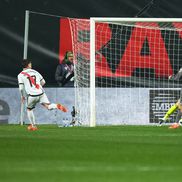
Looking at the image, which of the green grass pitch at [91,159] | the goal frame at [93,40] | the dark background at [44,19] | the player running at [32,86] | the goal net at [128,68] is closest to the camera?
the green grass pitch at [91,159]

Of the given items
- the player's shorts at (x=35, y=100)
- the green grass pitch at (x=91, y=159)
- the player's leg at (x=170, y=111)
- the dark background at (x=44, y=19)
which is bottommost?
the green grass pitch at (x=91, y=159)

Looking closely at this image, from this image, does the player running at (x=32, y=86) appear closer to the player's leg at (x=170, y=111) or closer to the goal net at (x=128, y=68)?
the goal net at (x=128, y=68)

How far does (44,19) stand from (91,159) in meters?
15.7

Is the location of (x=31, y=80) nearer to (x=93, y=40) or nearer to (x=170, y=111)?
(x=93, y=40)

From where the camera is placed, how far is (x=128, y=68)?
88.4 ft

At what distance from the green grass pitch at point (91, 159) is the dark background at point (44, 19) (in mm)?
9012

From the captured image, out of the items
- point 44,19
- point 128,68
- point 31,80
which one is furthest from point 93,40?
point 44,19

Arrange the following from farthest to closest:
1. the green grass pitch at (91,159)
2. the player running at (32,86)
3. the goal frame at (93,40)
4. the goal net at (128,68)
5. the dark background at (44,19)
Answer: the dark background at (44,19) < the goal net at (128,68) < the goal frame at (93,40) < the player running at (32,86) < the green grass pitch at (91,159)

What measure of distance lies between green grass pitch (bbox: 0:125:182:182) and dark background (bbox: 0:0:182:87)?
901 centimetres

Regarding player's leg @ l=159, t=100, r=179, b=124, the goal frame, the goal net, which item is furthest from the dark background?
player's leg @ l=159, t=100, r=179, b=124

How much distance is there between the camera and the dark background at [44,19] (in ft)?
88.7

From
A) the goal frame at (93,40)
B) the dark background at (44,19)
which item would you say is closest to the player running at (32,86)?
the goal frame at (93,40)

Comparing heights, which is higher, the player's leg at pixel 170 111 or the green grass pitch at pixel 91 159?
the player's leg at pixel 170 111

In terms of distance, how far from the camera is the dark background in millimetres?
27031
